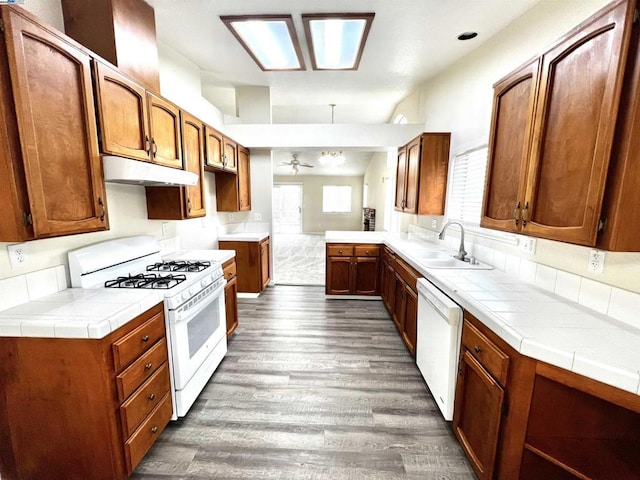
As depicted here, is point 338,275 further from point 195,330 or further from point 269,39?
point 269,39

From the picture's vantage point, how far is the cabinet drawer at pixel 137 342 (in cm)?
127

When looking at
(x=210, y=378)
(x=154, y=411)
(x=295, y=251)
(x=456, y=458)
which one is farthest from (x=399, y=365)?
(x=295, y=251)

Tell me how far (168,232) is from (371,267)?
2.57 m

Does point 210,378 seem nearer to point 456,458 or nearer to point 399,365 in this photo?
point 399,365

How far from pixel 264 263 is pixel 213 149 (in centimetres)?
187

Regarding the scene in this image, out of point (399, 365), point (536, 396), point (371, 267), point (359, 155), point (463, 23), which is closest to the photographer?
point (536, 396)

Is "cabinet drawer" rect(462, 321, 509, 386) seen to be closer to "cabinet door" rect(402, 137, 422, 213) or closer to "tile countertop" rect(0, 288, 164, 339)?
"tile countertop" rect(0, 288, 164, 339)

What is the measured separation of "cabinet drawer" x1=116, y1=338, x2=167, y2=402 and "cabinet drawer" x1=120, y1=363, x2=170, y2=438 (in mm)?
38

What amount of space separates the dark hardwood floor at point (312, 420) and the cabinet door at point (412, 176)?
5.20 ft

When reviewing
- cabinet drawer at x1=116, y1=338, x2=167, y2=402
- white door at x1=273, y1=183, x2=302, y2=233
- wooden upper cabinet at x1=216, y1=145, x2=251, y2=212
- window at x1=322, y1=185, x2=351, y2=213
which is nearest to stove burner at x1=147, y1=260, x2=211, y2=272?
cabinet drawer at x1=116, y1=338, x2=167, y2=402

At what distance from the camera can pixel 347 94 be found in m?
3.97

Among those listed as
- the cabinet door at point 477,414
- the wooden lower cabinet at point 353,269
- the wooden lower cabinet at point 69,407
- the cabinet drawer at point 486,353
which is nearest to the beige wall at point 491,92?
the cabinet drawer at point 486,353

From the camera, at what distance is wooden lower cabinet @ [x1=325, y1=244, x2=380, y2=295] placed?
3.75 meters

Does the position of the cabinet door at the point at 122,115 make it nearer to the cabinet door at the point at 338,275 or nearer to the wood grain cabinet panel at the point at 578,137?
the wood grain cabinet panel at the point at 578,137
